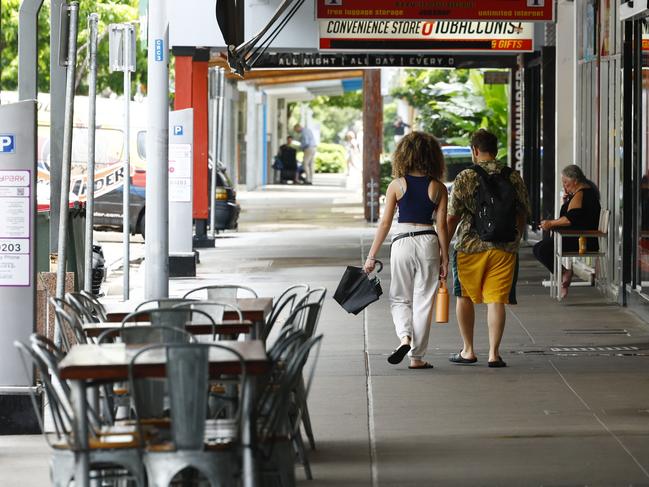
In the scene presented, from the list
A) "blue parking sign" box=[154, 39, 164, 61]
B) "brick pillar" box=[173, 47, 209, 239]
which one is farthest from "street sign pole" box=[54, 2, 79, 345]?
"brick pillar" box=[173, 47, 209, 239]

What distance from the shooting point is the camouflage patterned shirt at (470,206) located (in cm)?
1030

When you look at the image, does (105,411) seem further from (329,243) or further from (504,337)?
(329,243)

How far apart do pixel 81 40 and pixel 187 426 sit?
28.3 meters

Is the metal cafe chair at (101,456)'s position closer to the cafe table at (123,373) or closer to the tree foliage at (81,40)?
the cafe table at (123,373)

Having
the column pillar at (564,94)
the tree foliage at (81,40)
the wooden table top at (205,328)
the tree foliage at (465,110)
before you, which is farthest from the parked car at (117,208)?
the wooden table top at (205,328)

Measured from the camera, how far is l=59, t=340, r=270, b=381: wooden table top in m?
5.56

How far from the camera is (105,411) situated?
21.7ft

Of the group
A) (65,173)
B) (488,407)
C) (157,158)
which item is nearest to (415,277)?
(488,407)

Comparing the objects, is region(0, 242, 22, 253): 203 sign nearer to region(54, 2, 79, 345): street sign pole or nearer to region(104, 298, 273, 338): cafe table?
region(104, 298, 273, 338): cafe table

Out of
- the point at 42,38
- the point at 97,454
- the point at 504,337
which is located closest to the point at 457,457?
the point at 97,454

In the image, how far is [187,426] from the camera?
5539mm

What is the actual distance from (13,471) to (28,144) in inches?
80.5

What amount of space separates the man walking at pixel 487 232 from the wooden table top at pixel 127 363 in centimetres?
450

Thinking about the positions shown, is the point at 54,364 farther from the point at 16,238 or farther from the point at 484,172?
the point at 484,172
